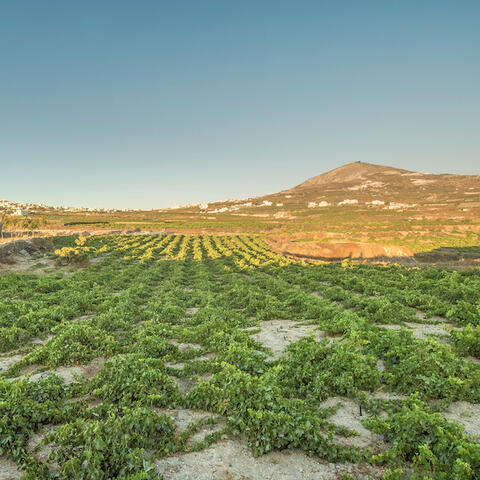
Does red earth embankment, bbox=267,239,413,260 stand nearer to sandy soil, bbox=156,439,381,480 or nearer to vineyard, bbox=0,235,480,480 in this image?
vineyard, bbox=0,235,480,480

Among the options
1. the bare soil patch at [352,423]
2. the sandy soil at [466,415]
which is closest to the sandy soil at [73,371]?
the bare soil patch at [352,423]

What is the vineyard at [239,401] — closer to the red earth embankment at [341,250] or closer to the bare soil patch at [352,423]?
the bare soil patch at [352,423]

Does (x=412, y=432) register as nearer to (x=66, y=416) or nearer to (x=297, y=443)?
(x=297, y=443)

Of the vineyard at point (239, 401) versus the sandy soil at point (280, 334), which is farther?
the sandy soil at point (280, 334)

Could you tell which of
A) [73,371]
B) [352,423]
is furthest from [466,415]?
[73,371]

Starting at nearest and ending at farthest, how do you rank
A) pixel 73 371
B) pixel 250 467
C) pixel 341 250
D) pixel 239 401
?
pixel 250 467
pixel 239 401
pixel 73 371
pixel 341 250

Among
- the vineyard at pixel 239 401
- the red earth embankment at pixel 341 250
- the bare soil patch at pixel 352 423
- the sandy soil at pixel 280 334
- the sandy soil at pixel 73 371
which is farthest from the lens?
the red earth embankment at pixel 341 250

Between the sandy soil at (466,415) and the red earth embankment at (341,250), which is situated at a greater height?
the sandy soil at (466,415)

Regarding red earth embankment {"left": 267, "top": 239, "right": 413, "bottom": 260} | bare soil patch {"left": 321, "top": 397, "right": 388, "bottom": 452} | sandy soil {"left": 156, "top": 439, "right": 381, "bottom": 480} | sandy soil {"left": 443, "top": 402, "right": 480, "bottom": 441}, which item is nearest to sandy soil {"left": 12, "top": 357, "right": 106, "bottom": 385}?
sandy soil {"left": 156, "top": 439, "right": 381, "bottom": 480}

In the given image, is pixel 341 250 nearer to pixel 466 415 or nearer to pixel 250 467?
pixel 466 415

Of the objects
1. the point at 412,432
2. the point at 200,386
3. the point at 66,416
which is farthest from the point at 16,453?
the point at 412,432

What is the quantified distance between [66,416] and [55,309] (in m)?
11.8

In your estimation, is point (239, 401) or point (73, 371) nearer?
point (239, 401)

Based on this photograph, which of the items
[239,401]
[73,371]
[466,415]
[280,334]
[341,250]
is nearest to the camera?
[239,401]
